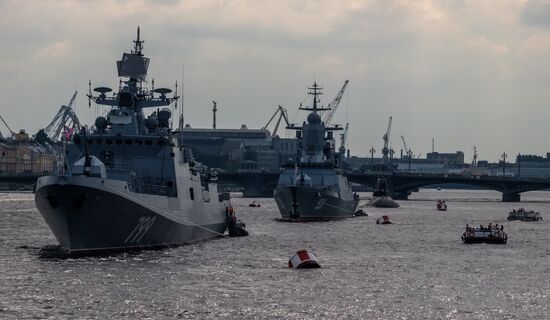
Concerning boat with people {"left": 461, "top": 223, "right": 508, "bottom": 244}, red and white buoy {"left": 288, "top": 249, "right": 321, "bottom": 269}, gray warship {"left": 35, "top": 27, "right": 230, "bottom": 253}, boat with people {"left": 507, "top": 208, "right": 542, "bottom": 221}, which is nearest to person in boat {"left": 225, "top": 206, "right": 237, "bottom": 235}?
gray warship {"left": 35, "top": 27, "right": 230, "bottom": 253}

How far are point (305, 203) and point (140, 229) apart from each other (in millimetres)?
73475

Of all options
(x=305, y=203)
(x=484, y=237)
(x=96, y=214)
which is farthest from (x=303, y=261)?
(x=305, y=203)

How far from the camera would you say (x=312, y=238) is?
341ft

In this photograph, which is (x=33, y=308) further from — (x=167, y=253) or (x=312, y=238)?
(x=312, y=238)

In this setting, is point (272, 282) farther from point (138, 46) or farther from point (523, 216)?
point (523, 216)

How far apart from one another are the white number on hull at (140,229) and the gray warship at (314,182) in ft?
232

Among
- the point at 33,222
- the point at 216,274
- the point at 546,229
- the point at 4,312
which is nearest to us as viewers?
the point at 4,312

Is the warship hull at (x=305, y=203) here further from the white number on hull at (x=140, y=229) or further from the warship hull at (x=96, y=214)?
the white number on hull at (x=140, y=229)

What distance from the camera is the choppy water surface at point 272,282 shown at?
52188 mm

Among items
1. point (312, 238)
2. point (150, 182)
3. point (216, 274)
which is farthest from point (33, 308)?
point (312, 238)

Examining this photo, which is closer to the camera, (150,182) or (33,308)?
(33,308)

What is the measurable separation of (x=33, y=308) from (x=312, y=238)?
5406 centimetres

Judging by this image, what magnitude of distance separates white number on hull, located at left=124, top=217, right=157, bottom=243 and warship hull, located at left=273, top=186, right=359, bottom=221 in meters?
70.6

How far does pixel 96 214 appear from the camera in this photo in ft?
226
